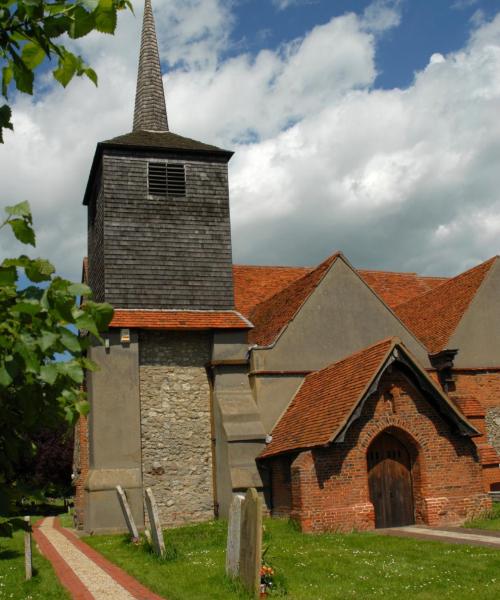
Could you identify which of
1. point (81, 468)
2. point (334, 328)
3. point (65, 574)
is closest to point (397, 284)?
point (334, 328)

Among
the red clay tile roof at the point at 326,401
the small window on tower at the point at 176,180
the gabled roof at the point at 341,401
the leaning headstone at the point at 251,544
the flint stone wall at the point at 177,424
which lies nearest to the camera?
the leaning headstone at the point at 251,544

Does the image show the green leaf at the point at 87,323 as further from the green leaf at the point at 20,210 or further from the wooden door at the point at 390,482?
the wooden door at the point at 390,482

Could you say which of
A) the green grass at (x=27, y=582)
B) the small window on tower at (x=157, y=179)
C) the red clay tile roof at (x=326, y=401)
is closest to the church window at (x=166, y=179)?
the small window on tower at (x=157, y=179)

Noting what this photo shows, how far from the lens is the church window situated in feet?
77.2

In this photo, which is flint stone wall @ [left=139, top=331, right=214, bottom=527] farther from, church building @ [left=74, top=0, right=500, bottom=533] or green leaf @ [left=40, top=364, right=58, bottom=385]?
green leaf @ [left=40, top=364, right=58, bottom=385]

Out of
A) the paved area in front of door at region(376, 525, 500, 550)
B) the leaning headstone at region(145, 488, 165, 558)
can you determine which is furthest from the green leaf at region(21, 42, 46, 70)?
the paved area in front of door at region(376, 525, 500, 550)

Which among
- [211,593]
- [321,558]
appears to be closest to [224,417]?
[321,558]

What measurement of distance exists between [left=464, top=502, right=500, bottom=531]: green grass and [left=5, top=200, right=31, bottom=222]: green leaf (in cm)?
1617

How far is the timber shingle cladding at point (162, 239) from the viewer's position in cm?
2223

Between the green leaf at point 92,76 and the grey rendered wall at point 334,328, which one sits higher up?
the grey rendered wall at point 334,328

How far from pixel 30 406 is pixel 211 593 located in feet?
26.1

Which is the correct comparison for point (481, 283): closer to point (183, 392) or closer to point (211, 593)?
point (183, 392)

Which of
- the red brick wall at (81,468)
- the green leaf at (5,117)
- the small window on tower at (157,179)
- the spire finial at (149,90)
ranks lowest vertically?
the red brick wall at (81,468)

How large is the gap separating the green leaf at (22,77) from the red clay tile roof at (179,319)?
18.1 meters
